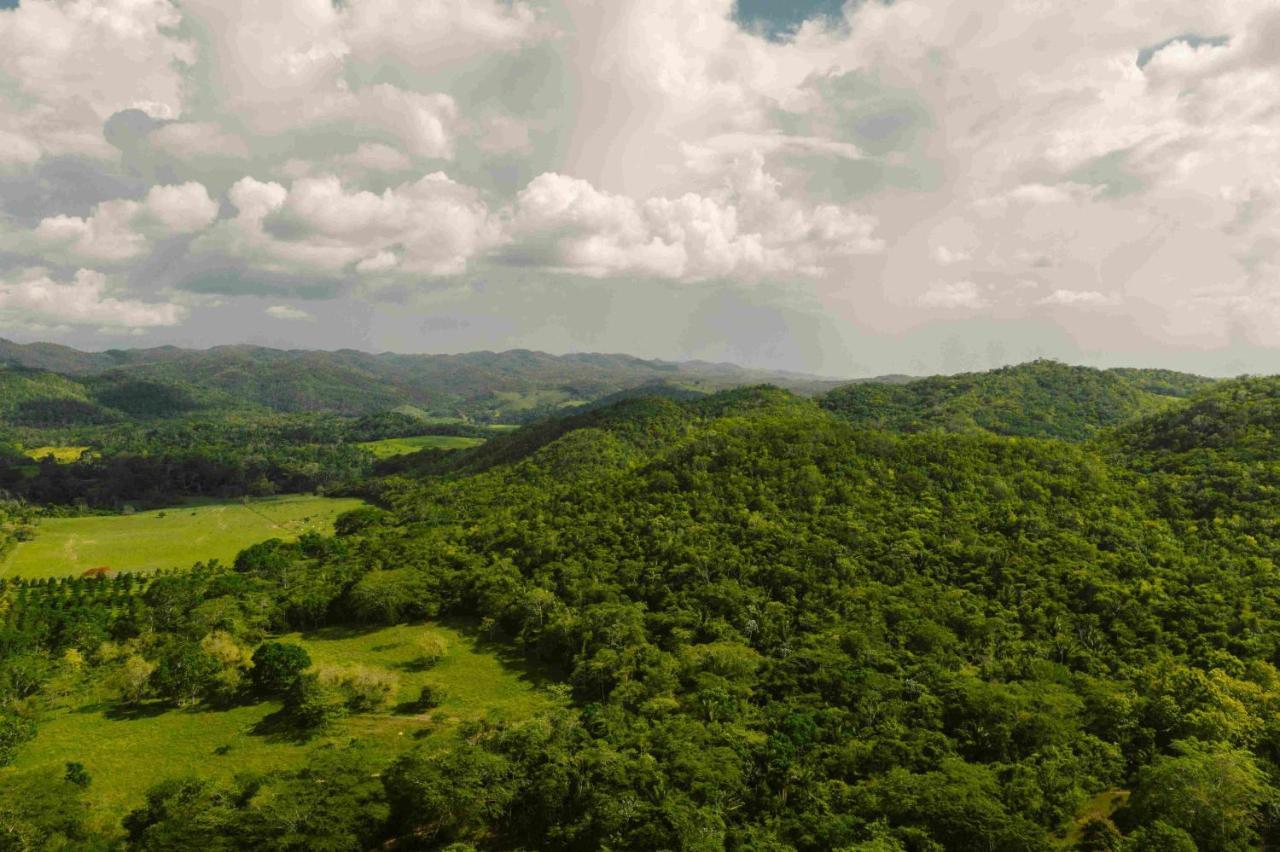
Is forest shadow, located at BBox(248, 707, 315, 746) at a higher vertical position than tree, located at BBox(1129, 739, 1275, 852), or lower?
lower

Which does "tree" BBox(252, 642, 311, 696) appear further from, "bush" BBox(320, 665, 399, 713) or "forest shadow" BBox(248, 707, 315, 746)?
"bush" BBox(320, 665, 399, 713)

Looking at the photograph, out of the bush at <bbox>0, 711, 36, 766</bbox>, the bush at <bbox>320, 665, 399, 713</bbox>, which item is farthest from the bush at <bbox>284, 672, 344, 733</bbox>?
the bush at <bbox>0, 711, 36, 766</bbox>

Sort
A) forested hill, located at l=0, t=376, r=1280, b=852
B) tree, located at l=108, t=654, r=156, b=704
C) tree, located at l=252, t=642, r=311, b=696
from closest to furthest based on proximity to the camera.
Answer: forested hill, located at l=0, t=376, r=1280, b=852 → tree, located at l=108, t=654, r=156, b=704 → tree, located at l=252, t=642, r=311, b=696

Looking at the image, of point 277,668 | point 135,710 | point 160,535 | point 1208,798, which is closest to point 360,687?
point 277,668

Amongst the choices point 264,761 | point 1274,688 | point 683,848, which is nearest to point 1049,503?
point 1274,688

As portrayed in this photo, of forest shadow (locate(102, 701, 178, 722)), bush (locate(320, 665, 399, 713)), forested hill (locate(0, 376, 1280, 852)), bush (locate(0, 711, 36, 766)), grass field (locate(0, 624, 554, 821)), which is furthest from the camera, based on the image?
bush (locate(320, 665, 399, 713))

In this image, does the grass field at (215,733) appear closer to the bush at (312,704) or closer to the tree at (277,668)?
the bush at (312,704)
